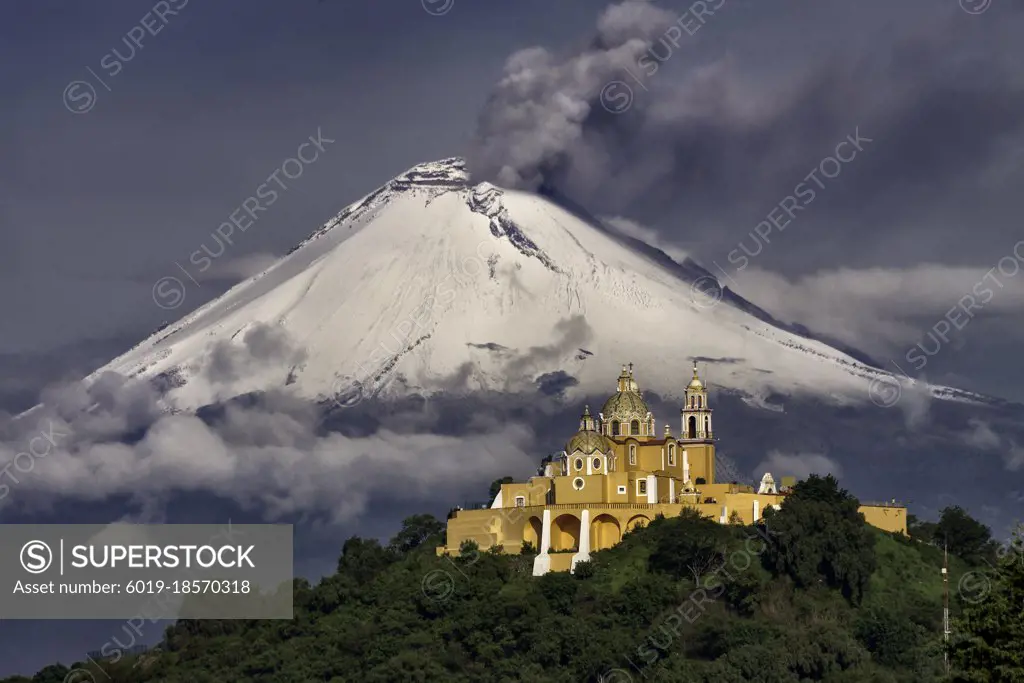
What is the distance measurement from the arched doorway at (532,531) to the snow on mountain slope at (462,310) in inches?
2800

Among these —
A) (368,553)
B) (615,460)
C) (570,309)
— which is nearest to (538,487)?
(615,460)

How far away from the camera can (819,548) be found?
266 ft

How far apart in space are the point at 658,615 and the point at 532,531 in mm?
7156

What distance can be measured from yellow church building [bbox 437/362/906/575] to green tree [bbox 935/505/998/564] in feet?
8.28

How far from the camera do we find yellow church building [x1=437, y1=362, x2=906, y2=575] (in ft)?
276

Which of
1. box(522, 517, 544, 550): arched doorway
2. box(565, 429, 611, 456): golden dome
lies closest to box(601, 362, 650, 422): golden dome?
box(565, 429, 611, 456): golden dome

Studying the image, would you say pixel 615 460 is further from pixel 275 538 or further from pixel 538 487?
pixel 275 538

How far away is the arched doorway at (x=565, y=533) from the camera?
84.8m

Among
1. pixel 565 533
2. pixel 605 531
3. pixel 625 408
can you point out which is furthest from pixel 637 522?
pixel 625 408

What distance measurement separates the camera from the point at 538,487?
284ft

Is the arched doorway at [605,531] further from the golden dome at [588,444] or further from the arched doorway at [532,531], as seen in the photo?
→ the golden dome at [588,444]

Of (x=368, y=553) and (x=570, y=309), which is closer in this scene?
(x=368, y=553)

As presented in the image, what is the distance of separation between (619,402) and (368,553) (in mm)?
11941

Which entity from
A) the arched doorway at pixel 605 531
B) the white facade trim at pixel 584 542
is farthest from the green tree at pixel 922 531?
the white facade trim at pixel 584 542
